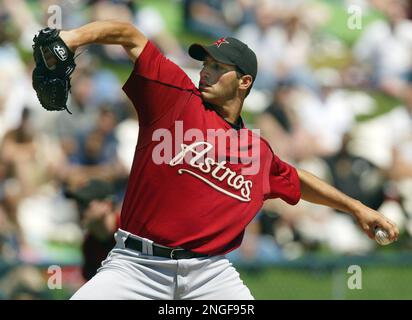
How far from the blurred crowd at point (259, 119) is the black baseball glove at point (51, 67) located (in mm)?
4148

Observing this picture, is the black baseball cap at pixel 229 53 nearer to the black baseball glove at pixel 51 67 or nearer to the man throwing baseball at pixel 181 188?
the man throwing baseball at pixel 181 188

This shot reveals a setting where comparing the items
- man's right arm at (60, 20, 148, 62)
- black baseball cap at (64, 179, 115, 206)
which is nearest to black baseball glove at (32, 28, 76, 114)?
man's right arm at (60, 20, 148, 62)

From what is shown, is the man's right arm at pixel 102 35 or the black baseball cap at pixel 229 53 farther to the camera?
the black baseball cap at pixel 229 53

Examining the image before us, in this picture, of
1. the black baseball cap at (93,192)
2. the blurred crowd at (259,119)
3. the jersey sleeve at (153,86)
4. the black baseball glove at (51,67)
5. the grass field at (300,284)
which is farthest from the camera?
the blurred crowd at (259,119)

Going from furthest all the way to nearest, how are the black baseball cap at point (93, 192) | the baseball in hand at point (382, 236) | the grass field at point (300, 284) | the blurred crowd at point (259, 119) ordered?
the blurred crowd at point (259, 119), the grass field at point (300, 284), the black baseball cap at point (93, 192), the baseball in hand at point (382, 236)

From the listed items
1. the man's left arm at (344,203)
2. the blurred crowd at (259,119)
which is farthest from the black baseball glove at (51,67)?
the blurred crowd at (259,119)

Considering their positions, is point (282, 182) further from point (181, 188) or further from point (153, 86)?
point (153, 86)

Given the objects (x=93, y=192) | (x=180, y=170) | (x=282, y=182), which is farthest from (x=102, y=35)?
(x=93, y=192)

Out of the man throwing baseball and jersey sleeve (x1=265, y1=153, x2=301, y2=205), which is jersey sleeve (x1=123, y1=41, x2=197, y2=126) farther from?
jersey sleeve (x1=265, y1=153, x2=301, y2=205)

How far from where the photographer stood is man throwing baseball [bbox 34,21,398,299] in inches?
185

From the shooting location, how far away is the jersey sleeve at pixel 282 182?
5.17m

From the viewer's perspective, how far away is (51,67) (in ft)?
14.0

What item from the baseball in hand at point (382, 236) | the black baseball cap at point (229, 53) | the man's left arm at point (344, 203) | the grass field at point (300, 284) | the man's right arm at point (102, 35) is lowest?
the baseball in hand at point (382, 236)
